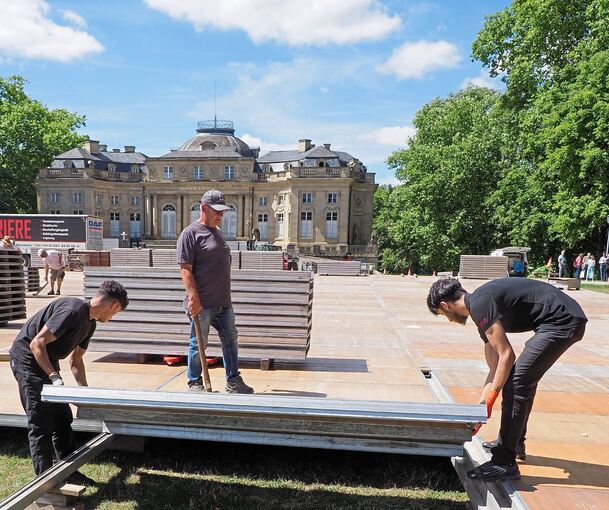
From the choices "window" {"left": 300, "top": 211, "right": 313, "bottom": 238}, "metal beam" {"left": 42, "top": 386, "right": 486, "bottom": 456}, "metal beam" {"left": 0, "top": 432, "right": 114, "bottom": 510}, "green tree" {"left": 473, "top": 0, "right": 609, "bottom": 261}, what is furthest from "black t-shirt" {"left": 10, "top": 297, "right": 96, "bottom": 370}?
"window" {"left": 300, "top": 211, "right": 313, "bottom": 238}

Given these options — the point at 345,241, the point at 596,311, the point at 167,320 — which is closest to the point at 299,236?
the point at 345,241

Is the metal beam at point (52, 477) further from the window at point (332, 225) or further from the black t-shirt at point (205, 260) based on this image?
the window at point (332, 225)

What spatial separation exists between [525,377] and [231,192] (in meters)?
56.9

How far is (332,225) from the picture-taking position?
56.0m

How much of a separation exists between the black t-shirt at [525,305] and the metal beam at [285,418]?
27.4 inches

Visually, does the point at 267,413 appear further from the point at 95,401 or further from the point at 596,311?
the point at 596,311

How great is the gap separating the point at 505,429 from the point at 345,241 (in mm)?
52627

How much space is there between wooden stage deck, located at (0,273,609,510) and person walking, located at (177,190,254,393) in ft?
1.68

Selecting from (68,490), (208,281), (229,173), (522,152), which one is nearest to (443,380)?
(208,281)

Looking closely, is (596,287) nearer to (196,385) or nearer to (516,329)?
(516,329)

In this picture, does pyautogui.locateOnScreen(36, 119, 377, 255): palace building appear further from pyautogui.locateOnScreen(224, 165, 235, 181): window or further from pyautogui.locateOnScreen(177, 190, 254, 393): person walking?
pyautogui.locateOnScreen(177, 190, 254, 393): person walking

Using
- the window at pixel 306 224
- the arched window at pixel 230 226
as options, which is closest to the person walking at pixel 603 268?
the window at pixel 306 224

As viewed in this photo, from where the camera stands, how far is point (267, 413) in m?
3.19

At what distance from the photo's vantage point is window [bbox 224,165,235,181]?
192ft
